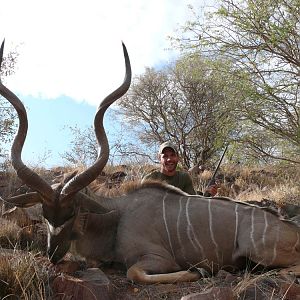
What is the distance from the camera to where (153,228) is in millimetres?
3453

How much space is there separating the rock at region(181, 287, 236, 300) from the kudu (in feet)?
1.82

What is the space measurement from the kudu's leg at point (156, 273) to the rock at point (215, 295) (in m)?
0.52

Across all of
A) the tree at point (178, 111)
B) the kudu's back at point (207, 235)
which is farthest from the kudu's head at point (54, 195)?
the tree at point (178, 111)

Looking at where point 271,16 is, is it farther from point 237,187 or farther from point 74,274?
point 74,274

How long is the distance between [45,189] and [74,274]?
59 cm

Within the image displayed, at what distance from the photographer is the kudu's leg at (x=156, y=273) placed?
295cm

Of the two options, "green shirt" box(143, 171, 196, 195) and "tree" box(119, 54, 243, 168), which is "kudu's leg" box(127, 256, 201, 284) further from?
"tree" box(119, 54, 243, 168)

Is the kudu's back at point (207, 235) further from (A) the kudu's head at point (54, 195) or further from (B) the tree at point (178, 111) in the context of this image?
(B) the tree at point (178, 111)

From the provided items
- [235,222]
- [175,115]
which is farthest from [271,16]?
[175,115]

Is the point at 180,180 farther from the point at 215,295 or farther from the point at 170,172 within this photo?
the point at 215,295

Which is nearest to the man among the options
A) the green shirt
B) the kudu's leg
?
the green shirt

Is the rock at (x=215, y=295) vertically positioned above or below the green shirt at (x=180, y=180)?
below

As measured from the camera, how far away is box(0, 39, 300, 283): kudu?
10.5 ft

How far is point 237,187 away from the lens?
8000 mm
